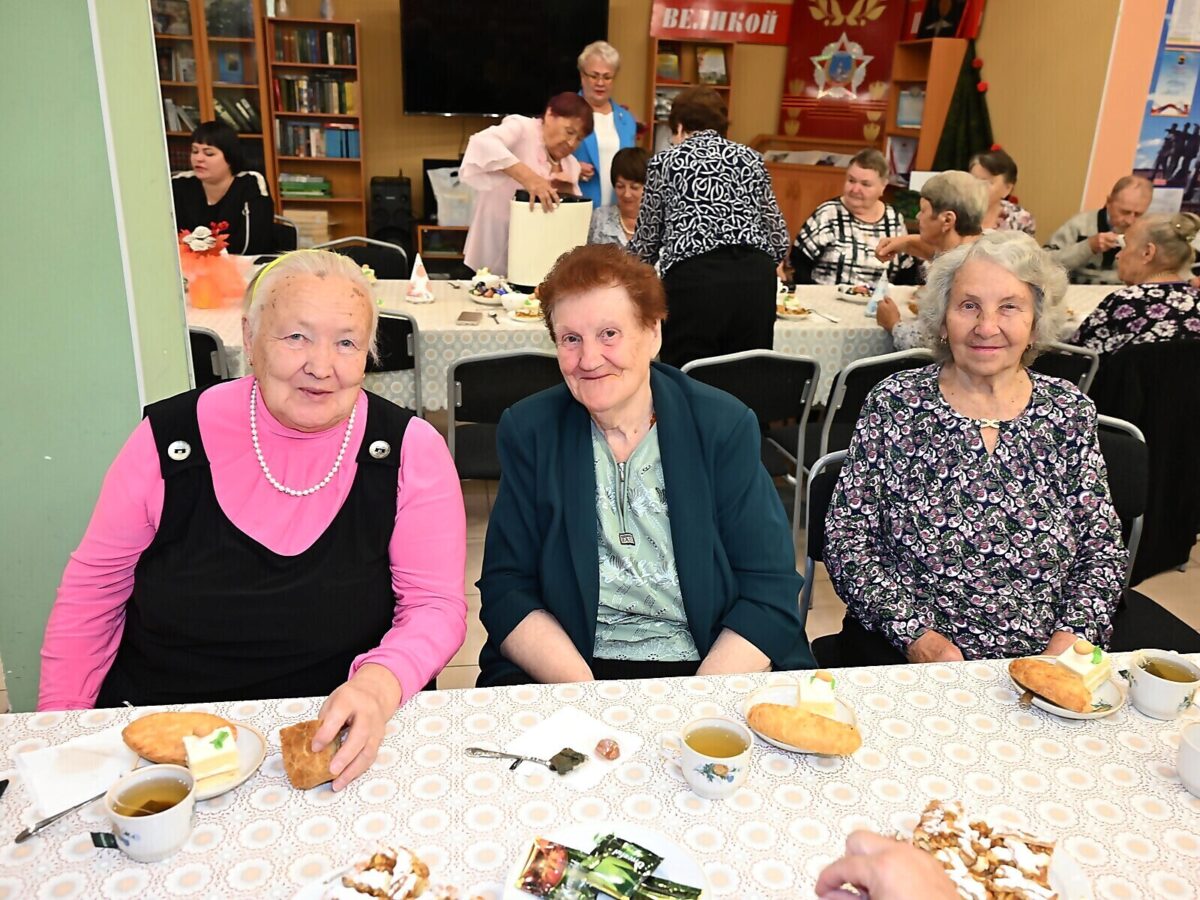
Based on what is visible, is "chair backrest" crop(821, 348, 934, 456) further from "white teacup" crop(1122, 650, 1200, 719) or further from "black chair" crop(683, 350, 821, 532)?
"white teacup" crop(1122, 650, 1200, 719)

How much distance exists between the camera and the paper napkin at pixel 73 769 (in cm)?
107

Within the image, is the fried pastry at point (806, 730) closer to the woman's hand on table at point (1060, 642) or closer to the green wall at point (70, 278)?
the woman's hand on table at point (1060, 642)

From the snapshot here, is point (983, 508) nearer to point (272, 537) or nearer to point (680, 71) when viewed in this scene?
point (272, 537)

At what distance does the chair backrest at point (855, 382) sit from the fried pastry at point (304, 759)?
93.9 inches

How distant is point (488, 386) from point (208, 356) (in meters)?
0.97

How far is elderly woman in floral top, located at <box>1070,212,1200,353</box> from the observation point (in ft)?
9.82

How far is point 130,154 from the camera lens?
1721 mm

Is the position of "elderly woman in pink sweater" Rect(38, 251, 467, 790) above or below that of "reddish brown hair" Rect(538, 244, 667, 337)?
below

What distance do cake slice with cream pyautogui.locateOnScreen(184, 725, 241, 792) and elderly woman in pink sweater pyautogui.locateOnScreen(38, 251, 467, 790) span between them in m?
0.34

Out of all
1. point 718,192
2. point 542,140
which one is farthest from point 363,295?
point 542,140

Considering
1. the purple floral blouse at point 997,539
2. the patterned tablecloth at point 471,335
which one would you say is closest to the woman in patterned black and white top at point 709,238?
the patterned tablecloth at point 471,335

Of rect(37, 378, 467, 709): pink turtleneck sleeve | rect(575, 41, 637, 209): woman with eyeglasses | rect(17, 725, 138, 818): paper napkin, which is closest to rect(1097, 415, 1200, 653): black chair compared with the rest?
rect(37, 378, 467, 709): pink turtleneck sleeve

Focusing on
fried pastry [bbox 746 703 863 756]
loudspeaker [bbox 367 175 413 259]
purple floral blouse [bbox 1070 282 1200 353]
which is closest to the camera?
fried pastry [bbox 746 703 863 756]

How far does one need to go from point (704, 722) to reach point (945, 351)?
123 cm
